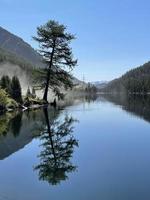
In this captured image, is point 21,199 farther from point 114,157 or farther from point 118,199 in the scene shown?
point 114,157

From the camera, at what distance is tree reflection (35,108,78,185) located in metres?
11.8

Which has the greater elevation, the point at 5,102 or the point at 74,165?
the point at 5,102

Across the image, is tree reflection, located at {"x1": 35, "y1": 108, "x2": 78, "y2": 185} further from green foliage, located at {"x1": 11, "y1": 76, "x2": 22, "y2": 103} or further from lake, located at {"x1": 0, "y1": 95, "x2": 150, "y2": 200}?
green foliage, located at {"x1": 11, "y1": 76, "x2": 22, "y2": 103}

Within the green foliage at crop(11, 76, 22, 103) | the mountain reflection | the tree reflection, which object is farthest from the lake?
the green foliage at crop(11, 76, 22, 103)

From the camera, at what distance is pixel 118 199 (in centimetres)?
923

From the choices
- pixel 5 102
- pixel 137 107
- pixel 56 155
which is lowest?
pixel 137 107

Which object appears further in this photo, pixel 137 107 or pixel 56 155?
pixel 137 107

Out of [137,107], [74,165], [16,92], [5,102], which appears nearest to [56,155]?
[74,165]

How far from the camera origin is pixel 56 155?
48.8 ft

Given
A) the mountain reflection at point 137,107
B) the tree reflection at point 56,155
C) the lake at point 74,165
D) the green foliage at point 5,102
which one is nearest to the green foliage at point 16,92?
the green foliage at point 5,102

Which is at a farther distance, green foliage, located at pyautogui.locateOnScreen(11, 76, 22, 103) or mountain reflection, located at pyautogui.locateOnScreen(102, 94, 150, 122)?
green foliage, located at pyautogui.locateOnScreen(11, 76, 22, 103)

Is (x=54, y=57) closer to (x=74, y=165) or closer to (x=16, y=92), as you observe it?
(x=16, y=92)

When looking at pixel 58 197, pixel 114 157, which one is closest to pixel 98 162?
pixel 114 157

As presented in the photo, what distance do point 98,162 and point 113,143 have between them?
174 inches
